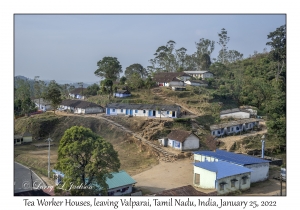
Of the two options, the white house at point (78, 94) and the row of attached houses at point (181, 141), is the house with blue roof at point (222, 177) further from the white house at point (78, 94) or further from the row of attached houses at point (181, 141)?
the white house at point (78, 94)

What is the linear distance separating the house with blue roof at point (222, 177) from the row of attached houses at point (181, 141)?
23.3ft

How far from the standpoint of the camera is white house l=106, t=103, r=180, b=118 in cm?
3123

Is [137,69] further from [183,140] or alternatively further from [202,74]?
[183,140]

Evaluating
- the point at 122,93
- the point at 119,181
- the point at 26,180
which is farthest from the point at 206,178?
the point at 122,93

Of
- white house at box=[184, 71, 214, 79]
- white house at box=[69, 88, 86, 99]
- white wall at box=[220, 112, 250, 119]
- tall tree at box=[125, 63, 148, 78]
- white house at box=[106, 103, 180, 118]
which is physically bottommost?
white wall at box=[220, 112, 250, 119]

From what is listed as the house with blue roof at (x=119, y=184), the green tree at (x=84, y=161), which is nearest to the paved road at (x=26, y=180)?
the house with blue roof at (x=119, y=184)

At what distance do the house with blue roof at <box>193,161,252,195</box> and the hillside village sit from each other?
0.06 m

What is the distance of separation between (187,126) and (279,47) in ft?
68.0

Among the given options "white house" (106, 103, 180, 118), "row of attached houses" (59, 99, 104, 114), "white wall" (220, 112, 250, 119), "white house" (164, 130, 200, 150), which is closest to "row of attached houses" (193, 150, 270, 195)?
"white house" (164, 130, 200, 150)

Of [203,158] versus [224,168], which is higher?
[224,168]

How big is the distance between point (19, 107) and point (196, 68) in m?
36.8

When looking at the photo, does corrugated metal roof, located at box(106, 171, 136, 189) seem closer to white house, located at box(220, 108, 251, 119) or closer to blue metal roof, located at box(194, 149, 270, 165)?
blue metal roof, located at box(194, 149, 270, 165)

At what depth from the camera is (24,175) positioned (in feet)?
66.7

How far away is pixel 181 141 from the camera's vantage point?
24.9m
